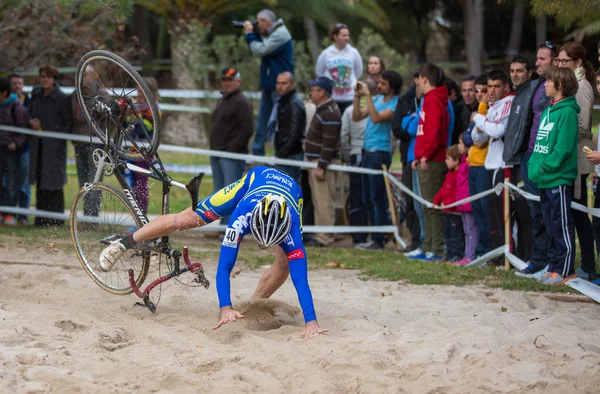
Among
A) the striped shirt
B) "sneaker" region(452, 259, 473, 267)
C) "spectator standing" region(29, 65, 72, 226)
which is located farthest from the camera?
"spectator standing" region(29, 65, 72, 226)

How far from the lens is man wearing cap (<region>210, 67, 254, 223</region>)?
11.7 metres

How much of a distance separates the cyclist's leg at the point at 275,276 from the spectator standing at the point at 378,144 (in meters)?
4.27

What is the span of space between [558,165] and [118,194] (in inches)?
156

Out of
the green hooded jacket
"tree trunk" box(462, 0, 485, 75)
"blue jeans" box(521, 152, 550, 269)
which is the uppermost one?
"tree trunk" box(462, 0, 485, 75)

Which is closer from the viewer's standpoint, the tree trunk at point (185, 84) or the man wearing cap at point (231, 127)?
the man wearing cap at point (231, 127)

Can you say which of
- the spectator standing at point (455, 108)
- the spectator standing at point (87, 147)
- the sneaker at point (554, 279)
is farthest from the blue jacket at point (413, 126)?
the spectator standing at point (87, 147)

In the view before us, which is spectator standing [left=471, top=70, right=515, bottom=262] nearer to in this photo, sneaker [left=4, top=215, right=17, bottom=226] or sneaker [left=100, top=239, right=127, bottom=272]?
sneaker [left=100, top=239, right=127, bottom=272]

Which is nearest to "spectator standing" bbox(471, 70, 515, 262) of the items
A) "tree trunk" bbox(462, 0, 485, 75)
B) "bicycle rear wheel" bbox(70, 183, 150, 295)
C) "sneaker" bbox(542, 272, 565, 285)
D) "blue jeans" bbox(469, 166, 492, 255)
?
"blue jeans" bbox(469, 166, 492, 255)

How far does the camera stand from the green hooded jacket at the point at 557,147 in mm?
8250

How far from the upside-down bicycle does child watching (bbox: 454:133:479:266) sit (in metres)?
3.59

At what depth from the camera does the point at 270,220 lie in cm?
620

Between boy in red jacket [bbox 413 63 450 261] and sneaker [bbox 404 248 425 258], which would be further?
sneaker [bbox 404 248 425 258]

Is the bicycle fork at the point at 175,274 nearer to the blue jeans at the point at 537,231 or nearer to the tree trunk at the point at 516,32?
the blue jeans at the point at 537,231

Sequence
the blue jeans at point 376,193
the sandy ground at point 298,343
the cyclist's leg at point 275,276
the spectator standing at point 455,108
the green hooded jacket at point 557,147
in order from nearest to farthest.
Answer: the sandy ground at point 298,343 → the cyclist's leg at point 275,276 → the green hooded jacket at point 557,147 → the spectator standing at point 455,108 → the blue jeans at point 376,193
